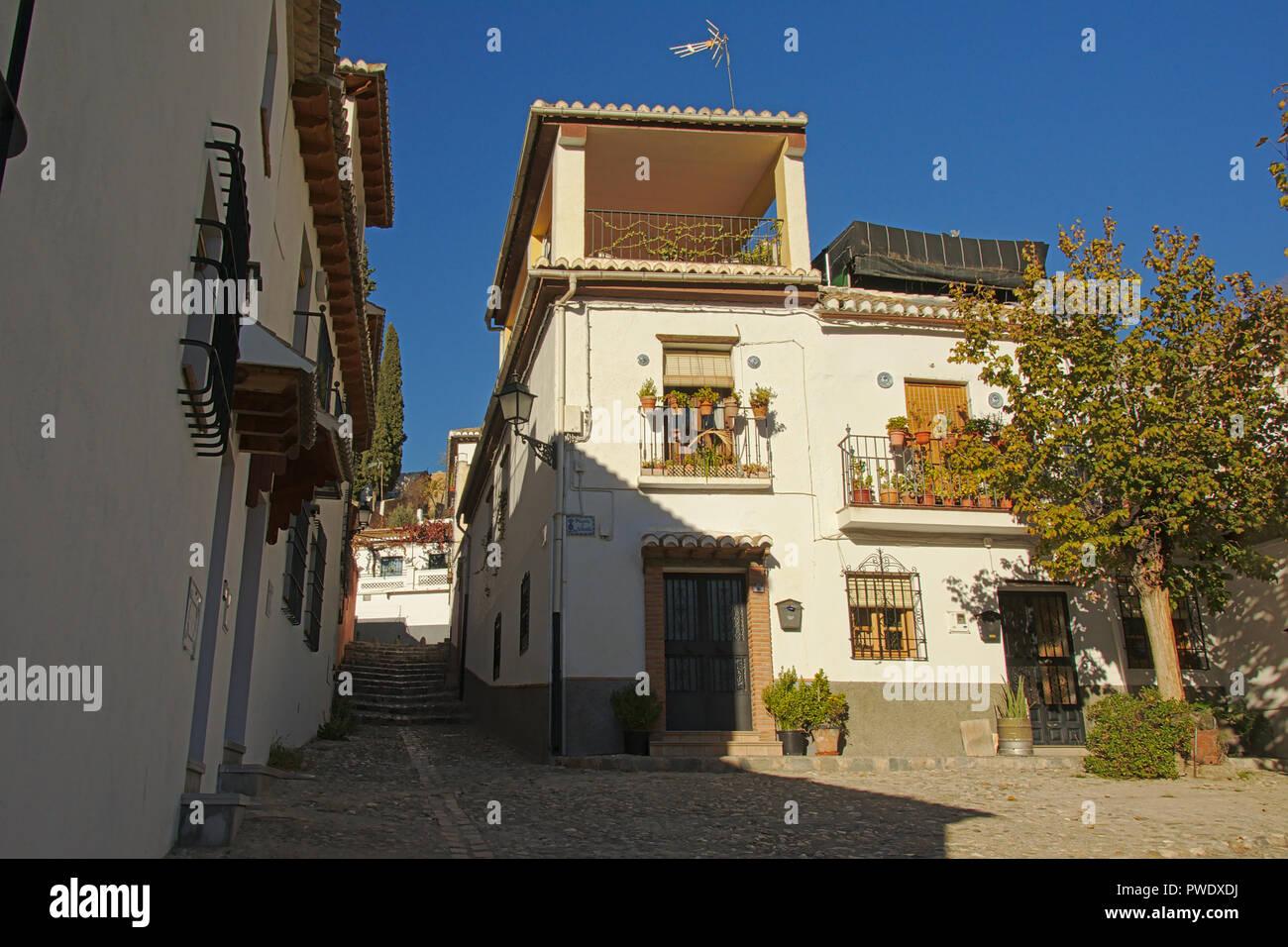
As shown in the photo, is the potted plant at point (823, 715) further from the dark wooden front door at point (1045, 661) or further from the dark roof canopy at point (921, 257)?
the dark roof canopy at point (921, 257)

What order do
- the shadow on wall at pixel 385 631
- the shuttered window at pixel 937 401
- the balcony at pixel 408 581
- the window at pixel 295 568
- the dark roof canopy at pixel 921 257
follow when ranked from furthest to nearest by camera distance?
1. the balcony at pixel 408 581
2. the shadow on wall at pixel 385 631
3. the dark roof canopy at pixel 921 257
4. the shuttered window at pixel 937 401
5. the window at pixel 295 568

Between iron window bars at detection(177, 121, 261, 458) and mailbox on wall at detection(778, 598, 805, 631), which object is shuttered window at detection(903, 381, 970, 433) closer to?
mailbox on wall at detection(778, 598, 805, 631)

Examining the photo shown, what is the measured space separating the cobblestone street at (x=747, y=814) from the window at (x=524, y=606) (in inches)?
132

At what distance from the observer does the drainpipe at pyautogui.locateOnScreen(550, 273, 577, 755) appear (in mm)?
12234

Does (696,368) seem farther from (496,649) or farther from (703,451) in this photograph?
(496,649)

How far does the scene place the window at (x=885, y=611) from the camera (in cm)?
1302


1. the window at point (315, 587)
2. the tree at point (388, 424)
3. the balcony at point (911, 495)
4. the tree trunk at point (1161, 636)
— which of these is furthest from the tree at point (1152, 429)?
the tree at point (388, 424)

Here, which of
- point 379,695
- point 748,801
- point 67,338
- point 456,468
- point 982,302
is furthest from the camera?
point 456,468

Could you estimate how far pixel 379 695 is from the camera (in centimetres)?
2048

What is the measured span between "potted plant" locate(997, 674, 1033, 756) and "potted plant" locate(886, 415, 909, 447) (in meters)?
3.70

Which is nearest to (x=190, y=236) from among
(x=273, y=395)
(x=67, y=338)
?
(x=273, y=395)
